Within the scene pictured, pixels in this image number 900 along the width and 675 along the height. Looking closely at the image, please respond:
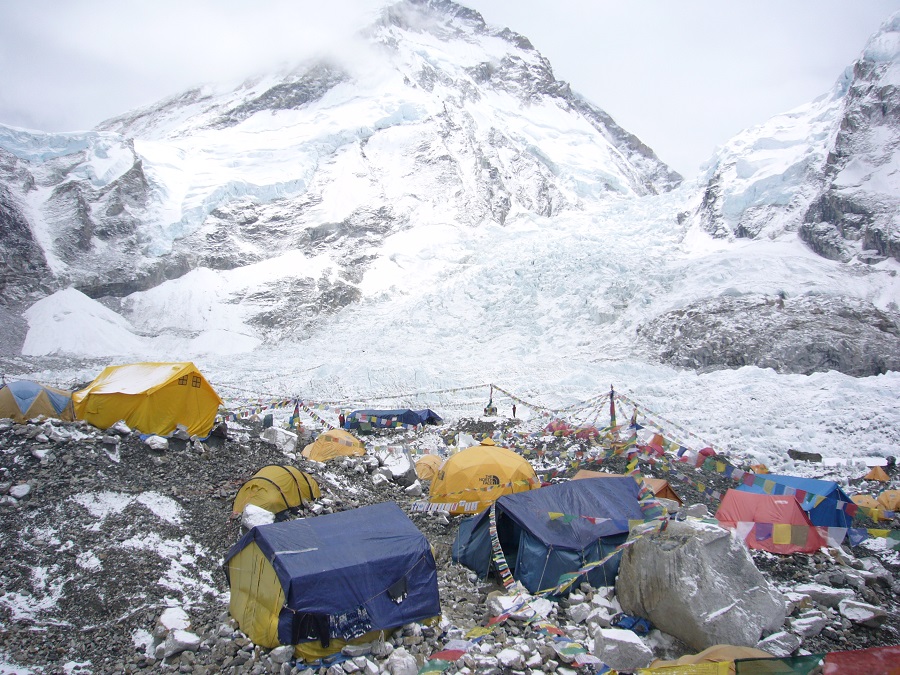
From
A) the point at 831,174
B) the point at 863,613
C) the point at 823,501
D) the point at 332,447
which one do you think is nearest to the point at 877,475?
the point at 823,501

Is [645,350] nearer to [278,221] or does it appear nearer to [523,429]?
[523,429]

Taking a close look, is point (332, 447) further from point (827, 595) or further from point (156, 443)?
point (827, 595)

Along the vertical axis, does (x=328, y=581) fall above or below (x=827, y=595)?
above

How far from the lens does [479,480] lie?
1118 cm

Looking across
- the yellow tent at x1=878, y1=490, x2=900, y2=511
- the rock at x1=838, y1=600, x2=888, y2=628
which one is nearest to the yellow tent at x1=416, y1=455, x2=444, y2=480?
the rock at x1=838, y1=600, x2=888, y2=628

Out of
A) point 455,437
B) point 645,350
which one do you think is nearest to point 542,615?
point 455,437

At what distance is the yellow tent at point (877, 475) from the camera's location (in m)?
13.4

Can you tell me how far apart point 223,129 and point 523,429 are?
7536 centimetres

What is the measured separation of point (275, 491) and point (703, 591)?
6829 mm

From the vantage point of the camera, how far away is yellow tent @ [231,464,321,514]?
9.53m

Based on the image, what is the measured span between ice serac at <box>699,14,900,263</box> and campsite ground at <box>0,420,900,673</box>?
40.0 m

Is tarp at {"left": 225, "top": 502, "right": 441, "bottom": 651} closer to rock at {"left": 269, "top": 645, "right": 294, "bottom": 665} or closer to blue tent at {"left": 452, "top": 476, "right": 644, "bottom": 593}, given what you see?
rock at {"left": 269, "top": 645, "right": 294, "bottom": 665}

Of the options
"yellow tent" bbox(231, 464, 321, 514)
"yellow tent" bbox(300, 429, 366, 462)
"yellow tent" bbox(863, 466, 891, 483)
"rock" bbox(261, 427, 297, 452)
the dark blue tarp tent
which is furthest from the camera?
the dark blue tarp tent

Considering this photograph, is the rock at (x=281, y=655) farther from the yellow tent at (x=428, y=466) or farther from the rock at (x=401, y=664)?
the yellow tent at (x=428, y=466)
